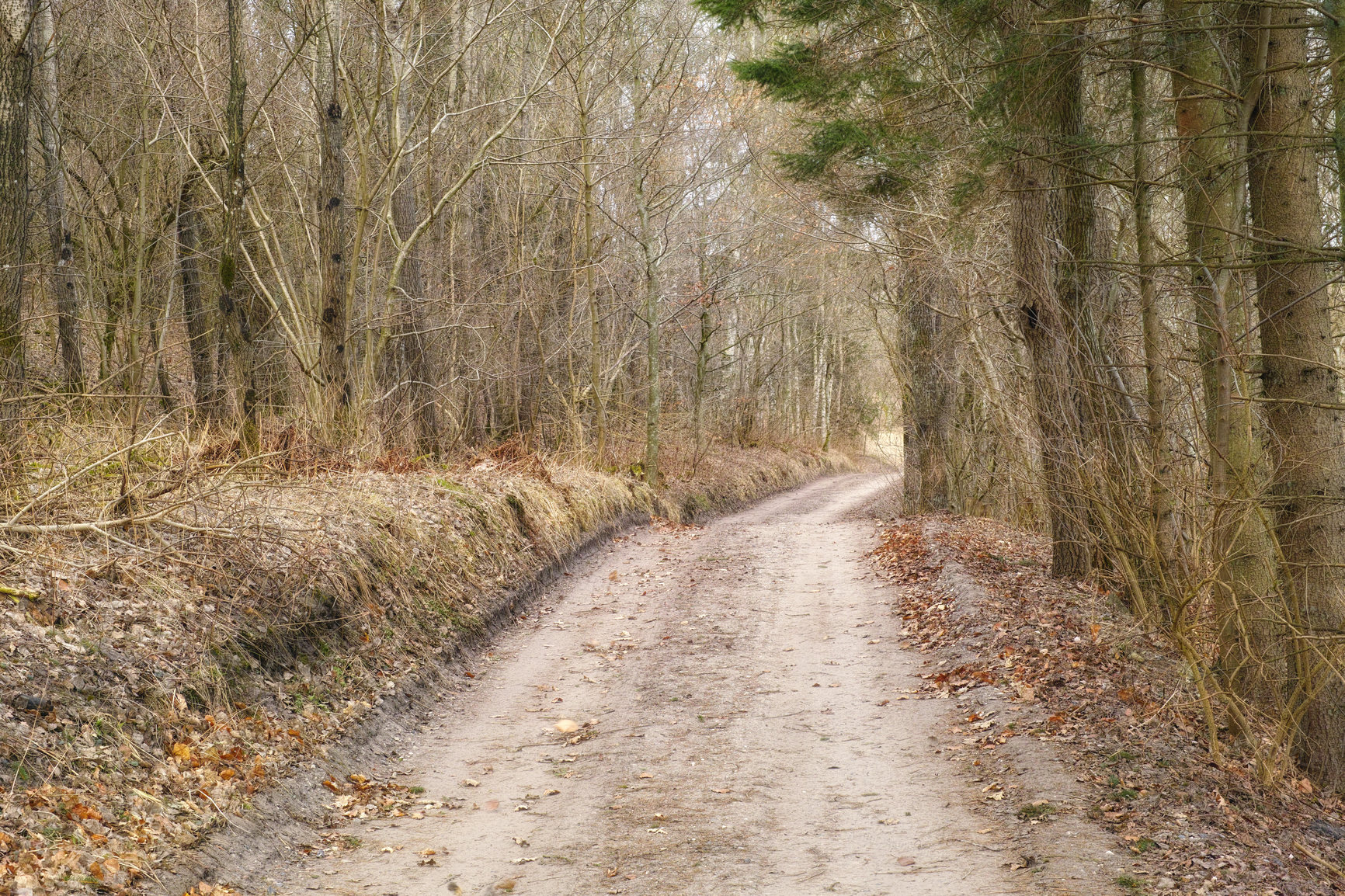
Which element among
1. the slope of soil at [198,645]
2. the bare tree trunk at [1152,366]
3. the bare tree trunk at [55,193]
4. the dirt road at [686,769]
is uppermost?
the bare tree trunk at [55,193]

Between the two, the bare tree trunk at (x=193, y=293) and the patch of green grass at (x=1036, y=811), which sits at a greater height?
the bare tree trunk at (x=193, y=293)

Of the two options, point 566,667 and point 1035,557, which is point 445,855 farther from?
point 1035,557

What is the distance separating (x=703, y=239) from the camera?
73.4ft

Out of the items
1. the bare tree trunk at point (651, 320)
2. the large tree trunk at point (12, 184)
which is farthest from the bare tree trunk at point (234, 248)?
the bare tree trunk at point (651, 320)

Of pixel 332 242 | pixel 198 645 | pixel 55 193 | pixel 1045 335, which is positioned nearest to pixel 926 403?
pixel 1045 335

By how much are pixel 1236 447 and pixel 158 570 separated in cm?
678

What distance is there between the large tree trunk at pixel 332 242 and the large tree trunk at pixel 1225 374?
8.39 meters

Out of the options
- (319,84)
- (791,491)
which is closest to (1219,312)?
(319,84)

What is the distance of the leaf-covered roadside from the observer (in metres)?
4.40

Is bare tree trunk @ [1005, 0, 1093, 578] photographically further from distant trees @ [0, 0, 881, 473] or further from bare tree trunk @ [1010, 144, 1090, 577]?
distant trees @ [0, 0, 881, 473]

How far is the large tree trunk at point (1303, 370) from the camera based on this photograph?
600 cm

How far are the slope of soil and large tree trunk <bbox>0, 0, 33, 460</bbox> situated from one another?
1.26m

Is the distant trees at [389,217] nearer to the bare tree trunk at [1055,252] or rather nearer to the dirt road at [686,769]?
the dirt road at [686,769]

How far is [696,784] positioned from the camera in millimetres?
5527
